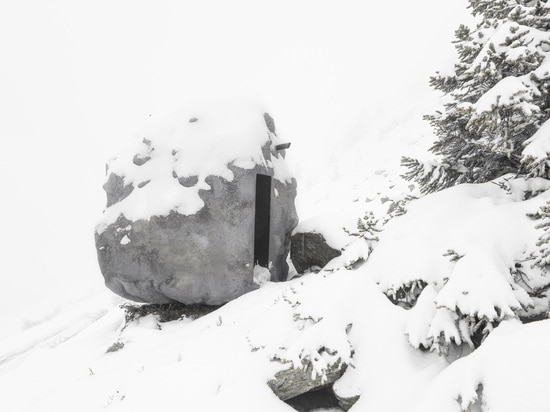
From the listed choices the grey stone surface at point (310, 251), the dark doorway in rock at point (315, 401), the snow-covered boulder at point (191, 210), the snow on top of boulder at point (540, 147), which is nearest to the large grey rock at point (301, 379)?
the dark doorway in rock at point (315, 401)

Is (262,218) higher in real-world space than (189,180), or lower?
lower

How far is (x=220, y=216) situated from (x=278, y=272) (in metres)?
2.86

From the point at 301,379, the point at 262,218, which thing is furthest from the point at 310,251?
the point at 301,379

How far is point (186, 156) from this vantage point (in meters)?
9.53

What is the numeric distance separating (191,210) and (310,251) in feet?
12.6

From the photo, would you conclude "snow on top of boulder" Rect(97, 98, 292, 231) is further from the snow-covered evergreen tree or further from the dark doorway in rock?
the dark doorway in rock

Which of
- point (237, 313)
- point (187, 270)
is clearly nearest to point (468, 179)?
point (237, 313)

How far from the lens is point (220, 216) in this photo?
9062mm

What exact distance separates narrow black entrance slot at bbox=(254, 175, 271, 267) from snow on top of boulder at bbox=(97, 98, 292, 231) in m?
0.53

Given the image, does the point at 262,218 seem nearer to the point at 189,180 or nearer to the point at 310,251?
the point at 310,251

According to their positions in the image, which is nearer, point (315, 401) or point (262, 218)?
point (315, 401)

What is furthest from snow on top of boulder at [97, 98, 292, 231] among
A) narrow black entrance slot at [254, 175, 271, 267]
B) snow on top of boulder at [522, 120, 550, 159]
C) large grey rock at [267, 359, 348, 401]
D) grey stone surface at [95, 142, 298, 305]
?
snow on top of boulder at [522, 120, 550, 159]

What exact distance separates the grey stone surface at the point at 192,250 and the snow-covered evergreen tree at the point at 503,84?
5391 millimetres

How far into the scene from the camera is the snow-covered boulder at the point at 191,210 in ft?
29.3
